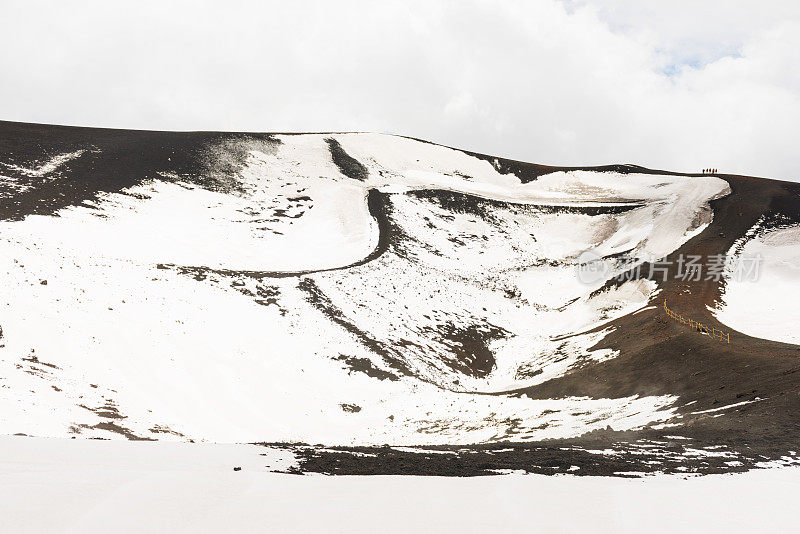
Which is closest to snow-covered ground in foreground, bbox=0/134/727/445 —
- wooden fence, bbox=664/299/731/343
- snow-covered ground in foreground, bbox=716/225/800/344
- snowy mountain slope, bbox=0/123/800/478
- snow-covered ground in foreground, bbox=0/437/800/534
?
snowy mountain slope, bbox=0/123/800/478

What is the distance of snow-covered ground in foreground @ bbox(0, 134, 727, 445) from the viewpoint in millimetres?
19750

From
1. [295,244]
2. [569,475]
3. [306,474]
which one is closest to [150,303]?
[295,244]

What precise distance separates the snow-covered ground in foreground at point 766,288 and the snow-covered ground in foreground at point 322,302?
203 inches

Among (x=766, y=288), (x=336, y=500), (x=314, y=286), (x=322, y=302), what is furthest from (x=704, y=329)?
(x=336, y=500)

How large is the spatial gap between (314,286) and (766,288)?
85.7ft

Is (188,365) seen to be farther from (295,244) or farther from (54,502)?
(295,244)

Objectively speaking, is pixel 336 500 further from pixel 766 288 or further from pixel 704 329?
pixel 766 288

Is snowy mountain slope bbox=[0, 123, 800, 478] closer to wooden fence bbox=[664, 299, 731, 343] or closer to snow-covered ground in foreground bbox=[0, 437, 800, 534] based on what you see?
wooden fence bbox=[664, 299, 731, 343]

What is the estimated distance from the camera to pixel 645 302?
3466cm

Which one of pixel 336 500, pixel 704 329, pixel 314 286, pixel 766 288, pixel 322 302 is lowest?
pixel 336 500

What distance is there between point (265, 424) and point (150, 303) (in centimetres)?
982

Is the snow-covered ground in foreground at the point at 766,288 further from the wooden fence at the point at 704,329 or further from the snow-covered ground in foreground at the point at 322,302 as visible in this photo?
the snow-covered ground in foreground at the point at 322,302

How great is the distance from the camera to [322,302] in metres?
32.6

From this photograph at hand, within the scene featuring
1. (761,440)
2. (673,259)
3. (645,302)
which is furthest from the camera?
(673,259)
